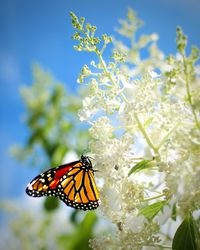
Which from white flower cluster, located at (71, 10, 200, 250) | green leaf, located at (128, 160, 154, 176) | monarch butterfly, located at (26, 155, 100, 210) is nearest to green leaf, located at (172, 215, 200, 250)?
white flower cluster, located at (71, 10, 200, 250)

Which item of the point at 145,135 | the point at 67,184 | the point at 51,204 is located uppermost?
the point at 51,204

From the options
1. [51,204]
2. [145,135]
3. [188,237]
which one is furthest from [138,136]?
[51,204]

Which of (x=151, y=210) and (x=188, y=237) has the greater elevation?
(x=151, y=210)

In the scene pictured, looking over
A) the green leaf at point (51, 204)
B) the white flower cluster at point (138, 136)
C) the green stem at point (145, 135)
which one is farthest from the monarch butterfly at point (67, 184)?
the green leaf at point (51, 204)

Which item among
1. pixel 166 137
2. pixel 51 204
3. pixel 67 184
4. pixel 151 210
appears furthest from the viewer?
pixel 51 204

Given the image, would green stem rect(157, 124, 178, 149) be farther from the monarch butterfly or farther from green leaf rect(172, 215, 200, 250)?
the monarch butterfly

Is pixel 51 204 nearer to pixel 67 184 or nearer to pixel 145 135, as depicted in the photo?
pixel 67 184
